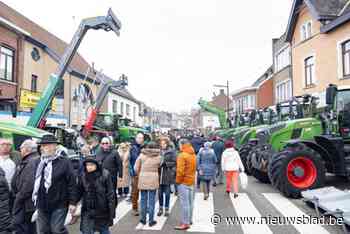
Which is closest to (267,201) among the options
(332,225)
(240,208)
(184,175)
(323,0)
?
(240,208)

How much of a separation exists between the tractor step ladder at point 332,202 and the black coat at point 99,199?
4198mm

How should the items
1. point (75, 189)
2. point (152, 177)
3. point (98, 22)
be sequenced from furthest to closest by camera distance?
point (98, 22) < point (152, 177) < point (75, 189)

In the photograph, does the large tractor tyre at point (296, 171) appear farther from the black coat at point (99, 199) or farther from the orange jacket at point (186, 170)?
the black coat at point (99, 199)

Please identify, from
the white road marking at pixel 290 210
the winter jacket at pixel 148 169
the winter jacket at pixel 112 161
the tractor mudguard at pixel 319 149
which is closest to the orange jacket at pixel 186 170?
the winter jacket at pixel 148 169

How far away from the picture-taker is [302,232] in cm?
648

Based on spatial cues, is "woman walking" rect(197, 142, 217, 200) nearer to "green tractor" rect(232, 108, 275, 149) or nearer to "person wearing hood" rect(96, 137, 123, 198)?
"person wearing hood" rect(96, 137, 123, 198)

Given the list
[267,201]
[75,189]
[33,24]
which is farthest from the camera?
[33,24]

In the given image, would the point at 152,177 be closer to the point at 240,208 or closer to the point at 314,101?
the point at 240,208

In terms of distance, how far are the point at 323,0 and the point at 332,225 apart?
20732 millimetres

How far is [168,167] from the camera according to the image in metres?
7.67

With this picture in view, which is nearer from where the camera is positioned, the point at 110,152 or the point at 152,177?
the point at 152,177

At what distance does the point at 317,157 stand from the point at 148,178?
17.4 feet

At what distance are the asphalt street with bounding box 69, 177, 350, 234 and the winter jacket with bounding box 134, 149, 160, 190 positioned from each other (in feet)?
2.73

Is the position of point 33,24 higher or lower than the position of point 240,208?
higher
